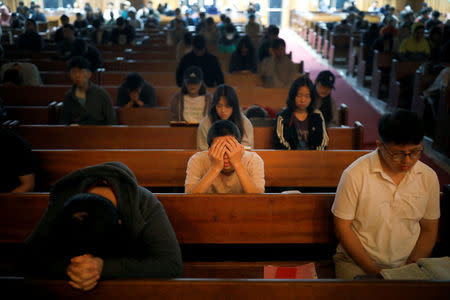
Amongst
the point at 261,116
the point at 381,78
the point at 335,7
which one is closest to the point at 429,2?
the point at 335,7

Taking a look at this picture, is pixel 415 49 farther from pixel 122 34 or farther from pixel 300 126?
pixel 122 34

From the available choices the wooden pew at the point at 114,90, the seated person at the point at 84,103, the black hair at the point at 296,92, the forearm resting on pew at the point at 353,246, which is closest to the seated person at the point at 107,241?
the forearm resting on pew at the point at 353,246

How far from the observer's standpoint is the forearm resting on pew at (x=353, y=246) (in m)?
2.02

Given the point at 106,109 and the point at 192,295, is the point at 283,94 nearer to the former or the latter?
the point at 106,109

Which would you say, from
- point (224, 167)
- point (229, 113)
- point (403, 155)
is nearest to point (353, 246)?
point (403, 155)

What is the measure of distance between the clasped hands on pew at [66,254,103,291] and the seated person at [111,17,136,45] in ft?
31.3

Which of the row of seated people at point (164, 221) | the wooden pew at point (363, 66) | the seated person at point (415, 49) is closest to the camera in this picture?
the row of seated people at point (164, 221)

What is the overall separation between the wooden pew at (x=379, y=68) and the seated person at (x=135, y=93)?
4.56 metres

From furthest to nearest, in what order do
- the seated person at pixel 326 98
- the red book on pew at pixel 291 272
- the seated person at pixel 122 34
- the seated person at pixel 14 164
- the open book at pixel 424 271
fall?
the seated person at pixel 122 34 → the seated person at pixel 326 98 → the seated person at pixel 14 164 → the red book on pew at pixel 291 272 → the open book at pixel 424 271

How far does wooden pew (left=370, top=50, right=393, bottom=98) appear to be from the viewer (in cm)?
789

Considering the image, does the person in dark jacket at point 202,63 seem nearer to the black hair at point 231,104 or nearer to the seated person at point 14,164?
the black hair at point 231,104

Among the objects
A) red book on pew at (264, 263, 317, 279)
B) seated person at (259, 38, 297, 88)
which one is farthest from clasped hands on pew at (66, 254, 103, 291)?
seated person at (259, 38, 297, 88)

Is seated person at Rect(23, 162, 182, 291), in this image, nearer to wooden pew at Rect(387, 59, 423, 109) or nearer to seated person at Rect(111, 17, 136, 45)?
wooden pew at Rect(387, 59, 423, 109)

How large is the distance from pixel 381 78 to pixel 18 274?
23.3 feet
